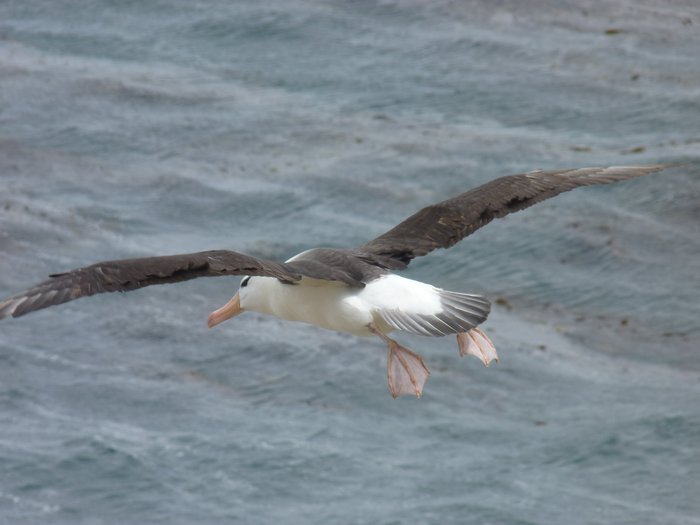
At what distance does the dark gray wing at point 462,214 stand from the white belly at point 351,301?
0.55 meters

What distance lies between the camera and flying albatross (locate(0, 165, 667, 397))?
374 inches

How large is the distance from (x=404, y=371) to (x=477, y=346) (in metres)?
0.92

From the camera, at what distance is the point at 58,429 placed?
21797mm

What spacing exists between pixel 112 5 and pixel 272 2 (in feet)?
10.3

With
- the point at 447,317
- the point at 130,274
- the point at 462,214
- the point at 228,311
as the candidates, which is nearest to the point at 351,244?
the point at 228,311

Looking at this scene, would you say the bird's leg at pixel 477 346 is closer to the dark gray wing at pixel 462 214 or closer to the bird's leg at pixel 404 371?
the bird's leg at pixel 404 371

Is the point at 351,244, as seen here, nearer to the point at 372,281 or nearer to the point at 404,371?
the point at 404,371

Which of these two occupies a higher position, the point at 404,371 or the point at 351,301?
the point at 351,301

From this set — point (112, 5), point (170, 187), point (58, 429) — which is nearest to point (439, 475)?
point (58, 429)

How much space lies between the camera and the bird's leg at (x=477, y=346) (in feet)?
39.2

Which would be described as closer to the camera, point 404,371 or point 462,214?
point 404,371

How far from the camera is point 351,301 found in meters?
10.7

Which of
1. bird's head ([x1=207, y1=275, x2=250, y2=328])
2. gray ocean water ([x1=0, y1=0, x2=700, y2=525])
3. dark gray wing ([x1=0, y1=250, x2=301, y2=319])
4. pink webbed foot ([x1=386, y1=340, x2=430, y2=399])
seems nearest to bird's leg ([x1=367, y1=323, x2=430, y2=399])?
pink webbed foot ([x1=386, y1=340, x2=430, y2=399])

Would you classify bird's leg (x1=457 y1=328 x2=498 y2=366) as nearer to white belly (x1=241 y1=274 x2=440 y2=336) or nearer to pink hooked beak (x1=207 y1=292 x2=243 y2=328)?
white belly (x1=241 y1=274 x2=440 y2=336)
